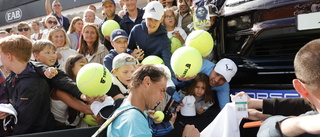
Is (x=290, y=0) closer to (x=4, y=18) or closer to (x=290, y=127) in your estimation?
(x=290, y=127)

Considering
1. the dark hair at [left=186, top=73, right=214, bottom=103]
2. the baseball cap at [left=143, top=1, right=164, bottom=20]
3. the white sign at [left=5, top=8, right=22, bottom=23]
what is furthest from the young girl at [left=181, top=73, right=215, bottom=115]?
the white sign at [left=5, top=8, right=22, bottom=23]

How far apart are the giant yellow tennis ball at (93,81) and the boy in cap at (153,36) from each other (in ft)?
3.57

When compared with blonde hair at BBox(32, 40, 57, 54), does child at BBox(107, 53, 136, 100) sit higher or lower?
lower

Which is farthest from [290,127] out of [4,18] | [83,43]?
[4,18]

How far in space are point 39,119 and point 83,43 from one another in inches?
69.7

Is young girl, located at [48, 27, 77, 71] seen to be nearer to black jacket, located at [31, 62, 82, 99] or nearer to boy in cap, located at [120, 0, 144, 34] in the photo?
boy in cap, located at [120, 0, 144, 34]

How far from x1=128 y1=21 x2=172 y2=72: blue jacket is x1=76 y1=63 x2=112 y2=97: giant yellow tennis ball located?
110 cm

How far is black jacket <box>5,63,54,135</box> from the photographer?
259cm

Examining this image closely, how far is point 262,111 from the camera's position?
93.3 inches

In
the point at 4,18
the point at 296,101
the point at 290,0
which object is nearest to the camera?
the point at 296,101

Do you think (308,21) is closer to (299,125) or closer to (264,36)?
(264,36)

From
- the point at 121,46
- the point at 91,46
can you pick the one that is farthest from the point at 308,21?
the point at 91,46

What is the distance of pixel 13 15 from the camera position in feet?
43.9

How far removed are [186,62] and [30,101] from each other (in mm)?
1364
